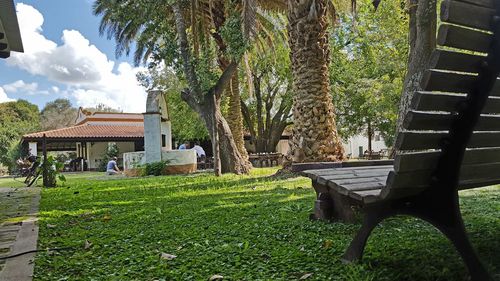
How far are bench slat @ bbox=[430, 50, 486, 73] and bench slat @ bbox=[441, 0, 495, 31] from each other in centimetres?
13

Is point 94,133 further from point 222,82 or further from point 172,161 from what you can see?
point 222,82

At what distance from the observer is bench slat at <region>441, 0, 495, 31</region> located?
1.72m

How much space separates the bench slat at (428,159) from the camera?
1927 mm

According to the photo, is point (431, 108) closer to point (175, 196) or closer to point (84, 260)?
point (84, 260)

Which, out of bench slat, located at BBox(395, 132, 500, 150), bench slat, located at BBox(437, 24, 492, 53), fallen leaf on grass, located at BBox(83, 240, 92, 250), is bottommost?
fallen leaf on grass, located at BBox(83, 240, 92, 250)

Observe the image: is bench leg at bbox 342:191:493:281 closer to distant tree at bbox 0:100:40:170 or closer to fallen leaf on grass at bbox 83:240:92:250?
fallen leaf on grass at bbox 83:240:92:250

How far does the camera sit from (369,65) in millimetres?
26562

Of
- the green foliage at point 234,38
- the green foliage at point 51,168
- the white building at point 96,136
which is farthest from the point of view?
the white building at point 96,136

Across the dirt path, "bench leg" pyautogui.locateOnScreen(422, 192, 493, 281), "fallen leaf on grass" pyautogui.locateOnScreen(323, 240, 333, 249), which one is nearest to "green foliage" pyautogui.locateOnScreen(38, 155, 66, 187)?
the dirt path

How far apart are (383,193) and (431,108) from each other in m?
0.50

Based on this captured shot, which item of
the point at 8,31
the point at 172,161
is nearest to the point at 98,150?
the point at 172,161

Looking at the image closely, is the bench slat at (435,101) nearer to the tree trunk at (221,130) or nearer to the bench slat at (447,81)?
the bench slat at (447,81)

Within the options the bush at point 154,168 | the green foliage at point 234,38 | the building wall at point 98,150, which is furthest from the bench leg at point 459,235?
the building wall at point 98,150

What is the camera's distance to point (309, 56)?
33.3 ft
